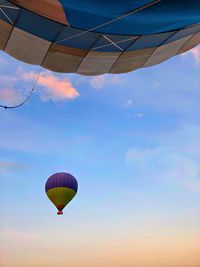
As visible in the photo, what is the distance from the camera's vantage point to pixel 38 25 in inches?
384

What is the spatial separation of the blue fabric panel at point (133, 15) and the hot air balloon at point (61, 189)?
52.9 feet

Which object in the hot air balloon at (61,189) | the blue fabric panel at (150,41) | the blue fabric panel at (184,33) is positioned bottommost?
the hot air balloon at (61,189)

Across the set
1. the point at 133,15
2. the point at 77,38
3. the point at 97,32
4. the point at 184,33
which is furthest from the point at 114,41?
the point at 133,15

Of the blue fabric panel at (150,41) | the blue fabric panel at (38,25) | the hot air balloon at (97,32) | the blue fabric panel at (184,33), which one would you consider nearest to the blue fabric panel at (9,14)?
the hot air balloon at (97,32)

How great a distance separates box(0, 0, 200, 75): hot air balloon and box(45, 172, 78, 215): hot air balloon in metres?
13.8

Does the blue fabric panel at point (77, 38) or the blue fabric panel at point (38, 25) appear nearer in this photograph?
the blue fabric panel at point (38, 25)

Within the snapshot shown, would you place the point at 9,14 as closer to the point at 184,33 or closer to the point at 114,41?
the point at 114,41

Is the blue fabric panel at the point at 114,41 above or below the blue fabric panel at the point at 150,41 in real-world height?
below

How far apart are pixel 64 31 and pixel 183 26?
3.01 m

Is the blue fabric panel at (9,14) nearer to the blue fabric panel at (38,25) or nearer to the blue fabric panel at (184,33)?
the blue fabric panel at (38,25)

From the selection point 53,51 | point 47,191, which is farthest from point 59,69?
point 47,191

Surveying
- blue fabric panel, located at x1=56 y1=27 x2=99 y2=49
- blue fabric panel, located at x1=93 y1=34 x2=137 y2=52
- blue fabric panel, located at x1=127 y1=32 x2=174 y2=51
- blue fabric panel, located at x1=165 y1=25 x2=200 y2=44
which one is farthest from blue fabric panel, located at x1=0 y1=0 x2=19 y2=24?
blue fabric panel, located at x1=165 y1=25 x2=200 y2=44

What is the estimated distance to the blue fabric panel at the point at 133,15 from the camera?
7.37m

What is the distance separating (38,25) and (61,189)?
633 inches
